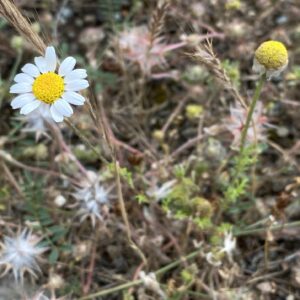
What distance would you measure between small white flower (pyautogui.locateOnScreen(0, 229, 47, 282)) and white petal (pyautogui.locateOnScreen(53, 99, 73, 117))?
66 centimetres

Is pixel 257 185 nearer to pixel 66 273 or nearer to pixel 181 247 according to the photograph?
pixel 181 247

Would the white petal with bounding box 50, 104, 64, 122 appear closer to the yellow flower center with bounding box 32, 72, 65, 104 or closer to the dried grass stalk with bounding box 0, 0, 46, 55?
the yellow flower center with bounding box 32, 72, 65, 104

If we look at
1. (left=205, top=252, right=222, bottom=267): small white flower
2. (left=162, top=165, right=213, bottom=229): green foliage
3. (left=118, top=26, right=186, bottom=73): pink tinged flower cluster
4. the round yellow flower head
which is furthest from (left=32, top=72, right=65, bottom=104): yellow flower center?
(left=118, top=26, right=186, bottom=73): pink tinged flower cluster

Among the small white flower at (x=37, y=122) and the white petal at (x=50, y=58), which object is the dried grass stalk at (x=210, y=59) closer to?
the white petal at (x=50, y=58)

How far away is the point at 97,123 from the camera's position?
1.26 meters

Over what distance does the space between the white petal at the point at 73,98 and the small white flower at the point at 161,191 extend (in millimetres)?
638

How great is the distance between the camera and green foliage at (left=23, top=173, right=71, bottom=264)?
72.6 inches

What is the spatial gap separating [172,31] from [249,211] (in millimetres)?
1005

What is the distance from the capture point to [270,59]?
1.35 metres

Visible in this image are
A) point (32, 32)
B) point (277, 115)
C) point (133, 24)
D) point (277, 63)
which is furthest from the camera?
point (133, 24)

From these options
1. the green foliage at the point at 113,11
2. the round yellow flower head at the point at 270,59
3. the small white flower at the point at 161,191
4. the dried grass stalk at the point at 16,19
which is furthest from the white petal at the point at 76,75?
the green foliage at the point at 113,11

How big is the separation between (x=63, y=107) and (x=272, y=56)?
497mm

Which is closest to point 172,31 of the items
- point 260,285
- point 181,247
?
point 181,247

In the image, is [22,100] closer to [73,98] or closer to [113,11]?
[73,98]
